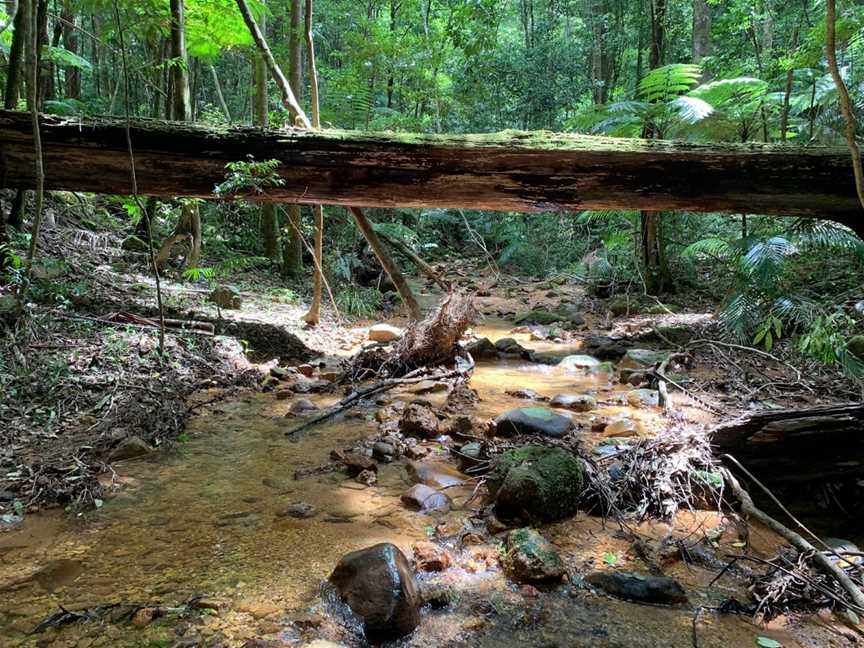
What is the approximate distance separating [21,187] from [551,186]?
16.1ft

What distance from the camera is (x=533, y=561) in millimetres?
2416

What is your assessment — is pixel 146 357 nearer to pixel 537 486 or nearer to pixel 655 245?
pixel 537 486

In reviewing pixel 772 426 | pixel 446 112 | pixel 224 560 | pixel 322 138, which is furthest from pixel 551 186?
pixel 446 112

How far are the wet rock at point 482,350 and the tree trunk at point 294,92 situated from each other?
2.64m

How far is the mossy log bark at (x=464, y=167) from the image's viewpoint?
493 centimetres

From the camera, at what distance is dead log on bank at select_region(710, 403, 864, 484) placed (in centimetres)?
296

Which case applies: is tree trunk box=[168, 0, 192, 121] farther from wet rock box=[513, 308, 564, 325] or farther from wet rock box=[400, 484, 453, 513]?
wet rock box=[513, 308, 564, 325]

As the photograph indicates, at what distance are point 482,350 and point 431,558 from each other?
4.21 meters

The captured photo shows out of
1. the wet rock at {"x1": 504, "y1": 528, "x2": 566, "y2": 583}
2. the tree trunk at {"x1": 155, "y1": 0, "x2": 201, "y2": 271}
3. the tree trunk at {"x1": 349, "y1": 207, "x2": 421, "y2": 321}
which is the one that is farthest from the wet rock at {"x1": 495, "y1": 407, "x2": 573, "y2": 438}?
the tree trunk at {"x1": 155, "y1": 0, "x2": 201, "y2": 271}

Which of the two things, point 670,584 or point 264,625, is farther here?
point 670,584

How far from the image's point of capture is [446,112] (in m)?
15.6

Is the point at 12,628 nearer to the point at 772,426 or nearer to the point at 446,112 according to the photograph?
the point at 772,426

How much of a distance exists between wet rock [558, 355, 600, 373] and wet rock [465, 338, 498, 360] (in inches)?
32.0

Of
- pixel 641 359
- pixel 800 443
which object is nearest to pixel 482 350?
pixel 641 359
